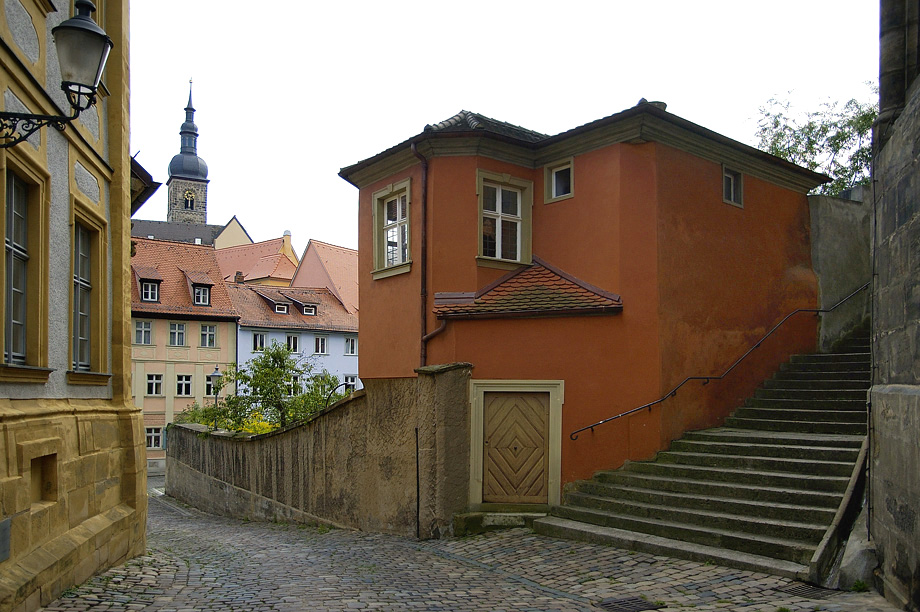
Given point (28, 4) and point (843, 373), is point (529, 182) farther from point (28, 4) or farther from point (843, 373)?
→ point (28, 4)

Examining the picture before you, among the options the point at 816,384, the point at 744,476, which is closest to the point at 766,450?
the point at 744,476

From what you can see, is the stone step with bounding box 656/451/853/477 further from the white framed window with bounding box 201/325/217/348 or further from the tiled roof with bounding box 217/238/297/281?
the tiled roof with bounding box 217/238/297/281

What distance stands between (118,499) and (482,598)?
15.5 ft

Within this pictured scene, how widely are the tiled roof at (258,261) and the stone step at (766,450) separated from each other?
186ft

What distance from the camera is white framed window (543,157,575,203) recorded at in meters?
14.6

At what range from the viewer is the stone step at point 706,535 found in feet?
29.8

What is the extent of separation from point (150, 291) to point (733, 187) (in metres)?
36.4

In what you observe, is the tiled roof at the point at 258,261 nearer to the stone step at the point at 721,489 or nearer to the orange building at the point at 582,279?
the orange building at the point at 582,279

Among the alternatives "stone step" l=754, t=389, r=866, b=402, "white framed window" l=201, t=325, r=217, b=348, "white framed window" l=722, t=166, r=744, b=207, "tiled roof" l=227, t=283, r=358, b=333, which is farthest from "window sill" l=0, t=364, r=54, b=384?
"tiled roof" l=227, t=283, r=358, b=333

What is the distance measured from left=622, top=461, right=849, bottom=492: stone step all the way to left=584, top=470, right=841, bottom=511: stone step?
7 cm

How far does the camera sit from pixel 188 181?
9994cm

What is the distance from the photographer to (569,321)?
13.4 m

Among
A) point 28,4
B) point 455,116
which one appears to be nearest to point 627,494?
point 455,116

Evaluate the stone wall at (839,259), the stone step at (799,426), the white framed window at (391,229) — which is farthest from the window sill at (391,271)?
the stone wall at (839,259)
